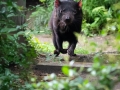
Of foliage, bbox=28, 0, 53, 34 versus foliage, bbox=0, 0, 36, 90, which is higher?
foliage, bbox=0, 0, 36, 90

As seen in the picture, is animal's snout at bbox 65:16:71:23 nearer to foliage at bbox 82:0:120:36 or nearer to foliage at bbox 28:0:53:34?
foliage at bbox 82:0:120:36

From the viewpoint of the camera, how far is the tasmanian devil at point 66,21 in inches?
335

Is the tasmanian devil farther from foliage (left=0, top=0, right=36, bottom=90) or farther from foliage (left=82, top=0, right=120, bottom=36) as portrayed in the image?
foliage (left=82, top=0, right=120, bottom=36)

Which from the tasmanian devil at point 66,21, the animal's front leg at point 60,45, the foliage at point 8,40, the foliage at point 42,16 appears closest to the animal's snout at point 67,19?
the tasmanian devil at point 66,21

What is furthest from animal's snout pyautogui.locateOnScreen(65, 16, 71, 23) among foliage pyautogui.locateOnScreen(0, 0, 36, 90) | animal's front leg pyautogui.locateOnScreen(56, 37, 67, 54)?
foliage pyautogui.locateOnScreen(0, 0, 36, 90)

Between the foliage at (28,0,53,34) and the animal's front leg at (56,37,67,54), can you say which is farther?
the foliage at (28,0,53,34)

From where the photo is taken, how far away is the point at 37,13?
1580 centimetres

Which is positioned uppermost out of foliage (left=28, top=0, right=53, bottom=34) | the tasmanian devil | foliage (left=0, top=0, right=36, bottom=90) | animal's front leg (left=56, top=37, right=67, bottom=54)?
foliage (left=0, top=0, right=36, bottom=90)

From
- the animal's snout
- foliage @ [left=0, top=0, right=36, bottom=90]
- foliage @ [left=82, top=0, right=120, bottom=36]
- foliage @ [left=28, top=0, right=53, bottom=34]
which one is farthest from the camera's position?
foliage @ [left=28, top=0, right=53, bottom=34]

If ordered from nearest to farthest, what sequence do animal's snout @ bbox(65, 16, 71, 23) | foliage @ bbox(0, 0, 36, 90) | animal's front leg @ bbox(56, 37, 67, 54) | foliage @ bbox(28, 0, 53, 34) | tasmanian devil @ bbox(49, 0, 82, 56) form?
foliage @ bbox(0, 0, 36, 90) < animal's snout @ bbox(65, 16, 71, 23) < tasmanian devil @ bbox(49, 0, 82, 56) < animal's front leg @ bbox(56, 37, 67, 54) < foliage @ bbox(28, 0, 53, 34)

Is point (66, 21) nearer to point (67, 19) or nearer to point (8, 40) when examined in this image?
point (67, 19)

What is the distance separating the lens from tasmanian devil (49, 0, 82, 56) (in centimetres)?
850

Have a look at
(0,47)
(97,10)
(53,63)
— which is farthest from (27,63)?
(97,10)

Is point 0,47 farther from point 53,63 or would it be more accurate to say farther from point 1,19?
point 53,63
